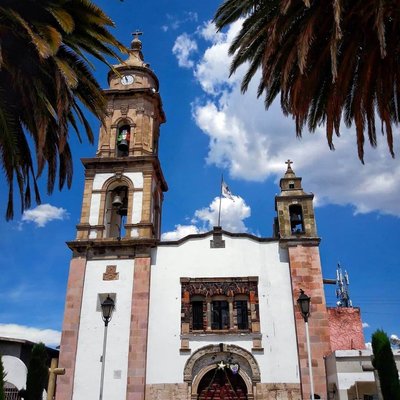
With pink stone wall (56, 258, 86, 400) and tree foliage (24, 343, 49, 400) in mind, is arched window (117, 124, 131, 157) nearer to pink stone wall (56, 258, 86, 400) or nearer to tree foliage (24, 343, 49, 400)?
pink stone wall (56, 258, 86, 400)

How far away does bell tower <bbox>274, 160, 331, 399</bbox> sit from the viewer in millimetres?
20281

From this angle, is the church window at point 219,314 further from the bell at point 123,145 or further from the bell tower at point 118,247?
the bell at point 123,145

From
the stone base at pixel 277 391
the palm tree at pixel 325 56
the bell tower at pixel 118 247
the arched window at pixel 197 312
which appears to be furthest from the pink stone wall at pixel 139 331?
the palm tree at pixel 325 56

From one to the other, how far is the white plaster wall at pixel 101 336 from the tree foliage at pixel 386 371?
36.0 ft

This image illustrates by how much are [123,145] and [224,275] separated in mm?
9761

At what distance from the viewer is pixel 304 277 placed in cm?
2220

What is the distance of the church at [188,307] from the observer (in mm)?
20609

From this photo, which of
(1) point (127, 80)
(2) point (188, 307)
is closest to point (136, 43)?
(1) point (127, 80)

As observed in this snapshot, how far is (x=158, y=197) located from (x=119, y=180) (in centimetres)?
294

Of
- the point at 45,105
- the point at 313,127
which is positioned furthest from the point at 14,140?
the point at 313,127

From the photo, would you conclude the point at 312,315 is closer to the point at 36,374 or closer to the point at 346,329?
the point at 346,329

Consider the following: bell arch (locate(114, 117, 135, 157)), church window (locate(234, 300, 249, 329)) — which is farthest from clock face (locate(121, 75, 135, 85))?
church window (locate(234, 300, 249, 329))

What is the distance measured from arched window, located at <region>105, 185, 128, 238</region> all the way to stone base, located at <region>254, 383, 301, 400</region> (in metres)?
10.8

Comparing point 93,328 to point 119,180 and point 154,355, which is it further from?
point 119,180
